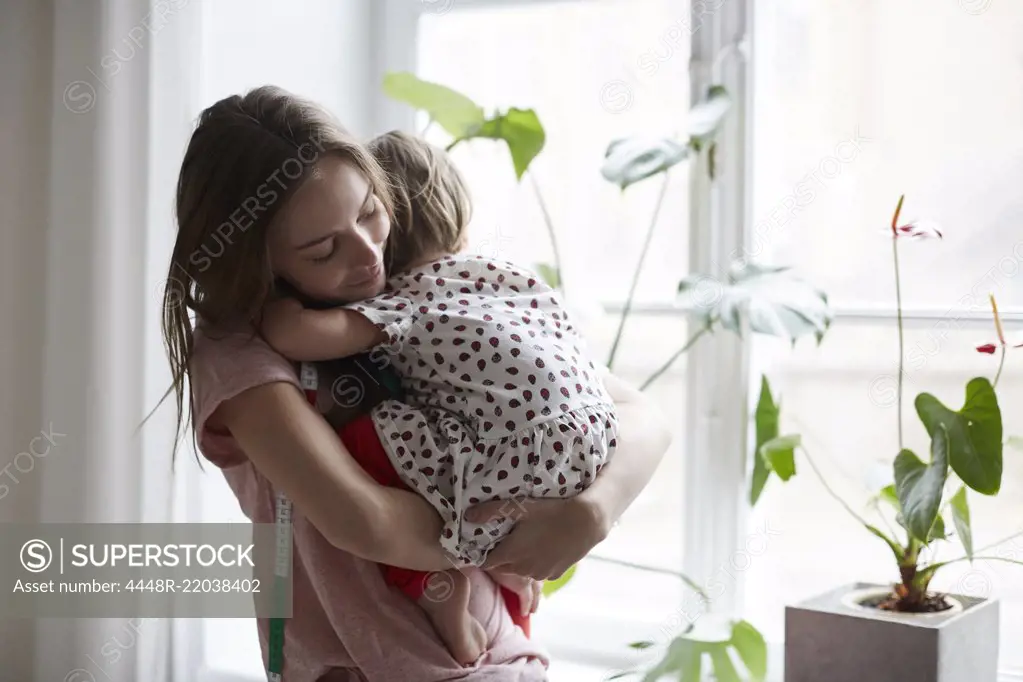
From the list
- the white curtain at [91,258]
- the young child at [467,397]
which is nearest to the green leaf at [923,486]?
the young child at [467,397]

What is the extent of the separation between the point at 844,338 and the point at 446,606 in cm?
98

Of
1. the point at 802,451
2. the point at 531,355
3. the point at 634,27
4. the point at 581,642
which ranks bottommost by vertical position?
the point at 581,642

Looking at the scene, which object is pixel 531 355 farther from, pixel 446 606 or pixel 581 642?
pixel 581 642

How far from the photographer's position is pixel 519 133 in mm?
1723

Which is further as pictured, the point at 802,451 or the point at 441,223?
the point at 802,451

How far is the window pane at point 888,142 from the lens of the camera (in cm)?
172

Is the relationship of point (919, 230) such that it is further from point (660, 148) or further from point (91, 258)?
point (91, 258)

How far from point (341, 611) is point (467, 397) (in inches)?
10.9

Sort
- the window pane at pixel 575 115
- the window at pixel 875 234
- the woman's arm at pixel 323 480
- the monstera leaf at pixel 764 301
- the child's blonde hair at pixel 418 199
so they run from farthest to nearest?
1. the window pane at pixel 575 115
2. the window at pixel 875 234
3. the monstera leaf at pixel 764 301
4. the child's blonde hair at pixel 418 199
5. the woman's arm at pixel 323 480

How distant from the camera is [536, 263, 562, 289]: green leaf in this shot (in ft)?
6.04

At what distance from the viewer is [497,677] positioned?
3.84 ft

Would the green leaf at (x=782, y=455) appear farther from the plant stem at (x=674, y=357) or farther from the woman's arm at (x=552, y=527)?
the woman's arm at (x=552, y=527)

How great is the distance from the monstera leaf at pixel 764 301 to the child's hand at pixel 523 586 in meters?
0.55

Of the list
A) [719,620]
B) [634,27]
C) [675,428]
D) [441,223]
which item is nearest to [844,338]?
[675,428]
